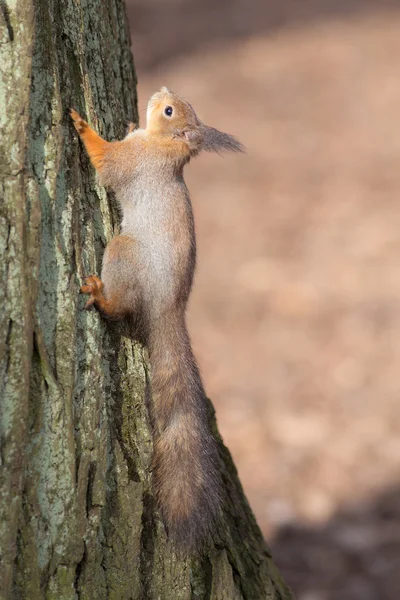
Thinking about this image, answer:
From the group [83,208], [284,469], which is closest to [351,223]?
[284,469]

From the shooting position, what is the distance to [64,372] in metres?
1.90

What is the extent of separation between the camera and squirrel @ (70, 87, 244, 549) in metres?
2.11

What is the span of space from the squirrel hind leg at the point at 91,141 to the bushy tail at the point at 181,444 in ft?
1.44

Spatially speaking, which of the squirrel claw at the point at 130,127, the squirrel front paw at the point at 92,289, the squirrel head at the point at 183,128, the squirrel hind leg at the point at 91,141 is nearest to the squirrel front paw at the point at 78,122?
the squirrel hind leg at the point at 91,141

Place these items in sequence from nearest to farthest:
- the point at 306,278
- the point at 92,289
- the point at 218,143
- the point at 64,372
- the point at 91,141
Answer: the point at 64,372, the point at 92,289, the point at 91,141, the point at 218,143, the point at 306,278

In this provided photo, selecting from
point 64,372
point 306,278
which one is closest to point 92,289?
point 64,372

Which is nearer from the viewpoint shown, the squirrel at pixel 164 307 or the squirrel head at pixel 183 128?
the squirrel at pixel 164 307

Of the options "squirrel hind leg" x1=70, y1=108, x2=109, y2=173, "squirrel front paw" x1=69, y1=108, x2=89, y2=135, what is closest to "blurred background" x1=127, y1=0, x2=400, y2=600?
Result: "squirrel hind leg" x1=70, y1=108, x2=109, y2=173

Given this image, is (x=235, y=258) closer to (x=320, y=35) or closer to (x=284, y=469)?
(x=284, y=469)

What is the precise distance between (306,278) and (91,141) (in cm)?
410

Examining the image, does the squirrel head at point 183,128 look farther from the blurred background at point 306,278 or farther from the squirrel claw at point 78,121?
the blurred background at point 306,278

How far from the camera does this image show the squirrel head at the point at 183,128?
2768 millimetres

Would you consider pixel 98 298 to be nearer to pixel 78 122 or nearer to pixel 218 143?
pixel 78 122

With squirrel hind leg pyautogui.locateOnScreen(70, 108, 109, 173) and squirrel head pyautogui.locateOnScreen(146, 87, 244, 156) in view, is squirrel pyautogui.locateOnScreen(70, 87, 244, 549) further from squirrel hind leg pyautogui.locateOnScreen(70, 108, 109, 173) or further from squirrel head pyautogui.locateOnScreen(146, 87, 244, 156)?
squirrel head pyautogui.locateOnScreen(146, 87, 244, 156)
